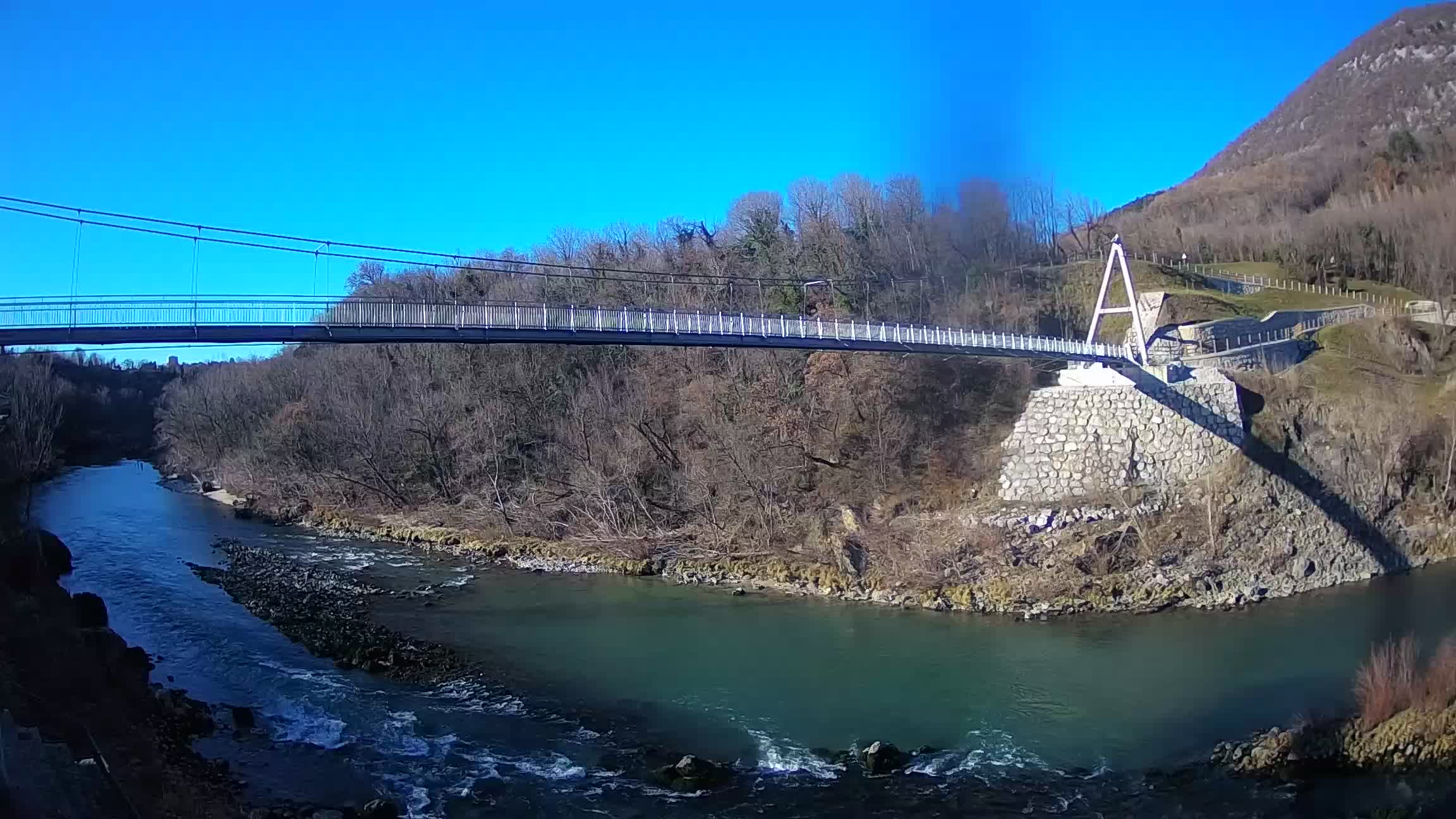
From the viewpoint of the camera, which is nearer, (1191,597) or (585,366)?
(1191,597)

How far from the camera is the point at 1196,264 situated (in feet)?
145

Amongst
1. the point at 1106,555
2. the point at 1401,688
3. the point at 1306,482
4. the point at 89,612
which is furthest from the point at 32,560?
the point at 1306,482

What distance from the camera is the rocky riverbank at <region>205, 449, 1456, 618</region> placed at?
16578 mm

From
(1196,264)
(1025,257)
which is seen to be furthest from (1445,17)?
(1025,257)

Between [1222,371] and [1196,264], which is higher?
[1196,264]

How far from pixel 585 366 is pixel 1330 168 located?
2082 inches

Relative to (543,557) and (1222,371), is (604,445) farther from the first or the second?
(1222,371)

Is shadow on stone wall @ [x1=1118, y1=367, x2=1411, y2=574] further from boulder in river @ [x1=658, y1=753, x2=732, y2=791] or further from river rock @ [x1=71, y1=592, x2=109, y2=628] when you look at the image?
river rock @ [x1=71, y1=592, x2=109, y2=628]


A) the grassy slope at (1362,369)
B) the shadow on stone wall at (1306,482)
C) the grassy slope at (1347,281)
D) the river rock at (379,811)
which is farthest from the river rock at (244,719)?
the grassy slope at (1347,281)

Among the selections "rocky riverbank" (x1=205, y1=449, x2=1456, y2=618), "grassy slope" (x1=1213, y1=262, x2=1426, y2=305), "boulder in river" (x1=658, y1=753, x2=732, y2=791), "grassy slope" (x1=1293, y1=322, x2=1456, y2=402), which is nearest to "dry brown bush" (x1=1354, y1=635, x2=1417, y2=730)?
"rocky riverbank" (x1=205, y1=449, x2=1456, y2=618)

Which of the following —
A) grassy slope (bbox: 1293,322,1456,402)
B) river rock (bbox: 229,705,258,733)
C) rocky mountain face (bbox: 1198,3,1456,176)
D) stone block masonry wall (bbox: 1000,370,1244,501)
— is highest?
rocky mountain face (bbox: 1198,3,1456,176)

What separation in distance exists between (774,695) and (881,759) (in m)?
2.74

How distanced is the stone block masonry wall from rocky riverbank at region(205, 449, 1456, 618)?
2.45 feet

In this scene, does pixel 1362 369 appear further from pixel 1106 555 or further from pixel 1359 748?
pixel 1359 748
